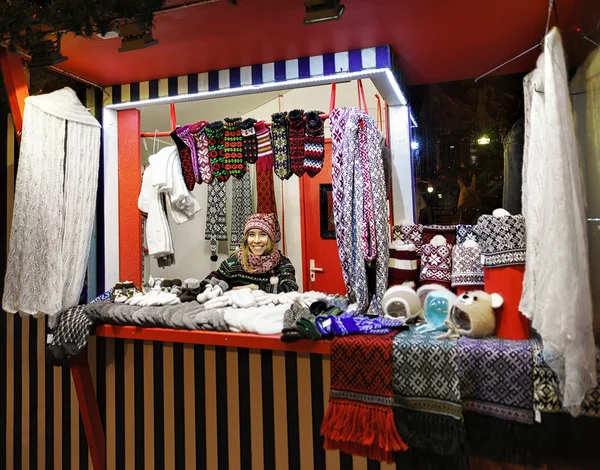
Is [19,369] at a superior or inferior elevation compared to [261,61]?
inferior

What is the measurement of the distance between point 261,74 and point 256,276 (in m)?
1.16

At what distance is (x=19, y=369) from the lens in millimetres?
2594

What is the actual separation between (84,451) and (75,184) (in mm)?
1413

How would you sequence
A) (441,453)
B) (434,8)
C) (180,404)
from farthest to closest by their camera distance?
(180,404), (434,8), (441,453)

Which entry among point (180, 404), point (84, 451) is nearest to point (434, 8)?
point (180, 404)

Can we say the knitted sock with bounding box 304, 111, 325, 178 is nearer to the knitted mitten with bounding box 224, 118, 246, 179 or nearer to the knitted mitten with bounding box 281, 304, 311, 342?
the knitted mitten with bounding box 224, 118, 246, 179

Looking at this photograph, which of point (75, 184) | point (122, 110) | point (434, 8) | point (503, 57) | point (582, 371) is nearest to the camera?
point (582, 371)

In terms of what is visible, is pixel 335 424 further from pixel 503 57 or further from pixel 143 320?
pixel 503 57

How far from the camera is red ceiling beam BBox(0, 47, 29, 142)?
219cm

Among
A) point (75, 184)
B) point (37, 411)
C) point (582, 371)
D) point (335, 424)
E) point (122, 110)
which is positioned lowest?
point (37, 411)

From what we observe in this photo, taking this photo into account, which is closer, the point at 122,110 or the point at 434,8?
the point at 434,8

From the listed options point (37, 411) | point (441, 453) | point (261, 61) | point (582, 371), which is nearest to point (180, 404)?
point (37, 411)

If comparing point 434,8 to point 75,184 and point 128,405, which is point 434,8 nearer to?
point 75,184

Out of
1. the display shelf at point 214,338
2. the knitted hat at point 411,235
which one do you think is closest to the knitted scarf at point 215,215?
the display shelf at point 214,338
